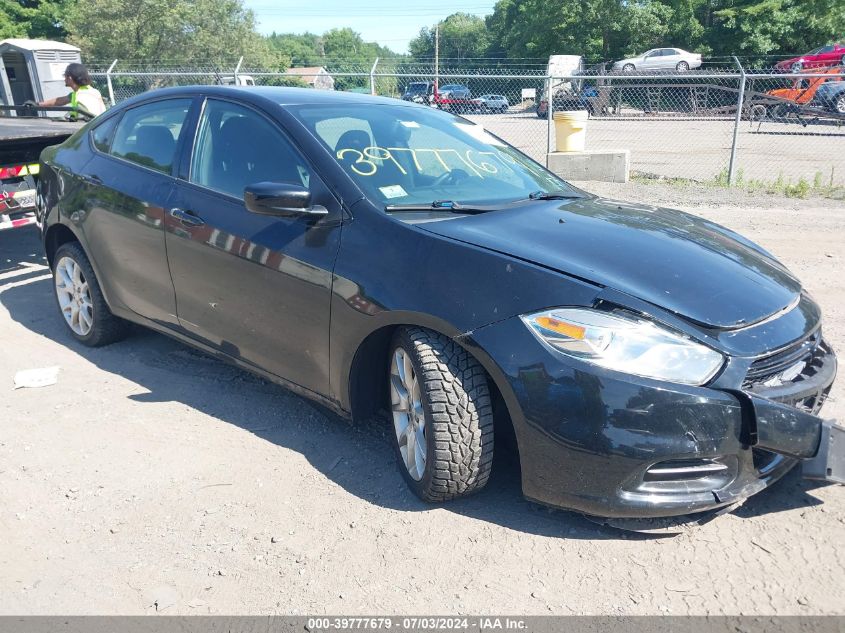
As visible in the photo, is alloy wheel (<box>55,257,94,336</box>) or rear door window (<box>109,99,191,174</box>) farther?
alloy wheel (<box>55,257,94,336</box>)

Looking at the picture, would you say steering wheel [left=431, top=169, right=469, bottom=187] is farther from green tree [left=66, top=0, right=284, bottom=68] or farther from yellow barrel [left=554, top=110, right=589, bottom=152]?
green tree [left=66, top=0, right=284, bottom=68]

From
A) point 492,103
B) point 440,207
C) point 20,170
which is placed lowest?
point 492,103

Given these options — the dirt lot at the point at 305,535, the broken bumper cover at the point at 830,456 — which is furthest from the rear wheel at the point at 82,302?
the broken bumper cover at the point at 830,456

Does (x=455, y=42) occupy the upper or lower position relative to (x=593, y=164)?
upper

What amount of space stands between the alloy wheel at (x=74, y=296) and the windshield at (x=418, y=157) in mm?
2283

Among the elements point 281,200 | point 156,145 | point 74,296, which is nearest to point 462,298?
point 281,200

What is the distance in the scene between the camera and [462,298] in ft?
9.70

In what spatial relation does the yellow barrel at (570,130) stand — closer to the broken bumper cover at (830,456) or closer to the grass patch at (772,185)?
the grass patch at (772,185)

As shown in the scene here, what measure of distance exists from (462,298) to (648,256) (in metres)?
0.84

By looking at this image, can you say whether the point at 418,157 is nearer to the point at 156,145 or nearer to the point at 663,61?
the point at 156,145

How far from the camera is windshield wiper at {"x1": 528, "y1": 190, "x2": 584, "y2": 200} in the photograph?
3.95 metres

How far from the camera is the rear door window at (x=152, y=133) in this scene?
437cm

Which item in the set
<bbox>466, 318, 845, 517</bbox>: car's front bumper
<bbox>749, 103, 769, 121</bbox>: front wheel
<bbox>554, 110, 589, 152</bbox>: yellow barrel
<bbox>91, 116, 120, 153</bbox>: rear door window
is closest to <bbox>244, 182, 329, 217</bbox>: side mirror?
<bbox>466, 318, 845, 517</bbox>: car's front bumper

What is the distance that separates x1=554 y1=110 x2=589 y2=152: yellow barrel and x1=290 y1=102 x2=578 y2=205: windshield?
836 cm
